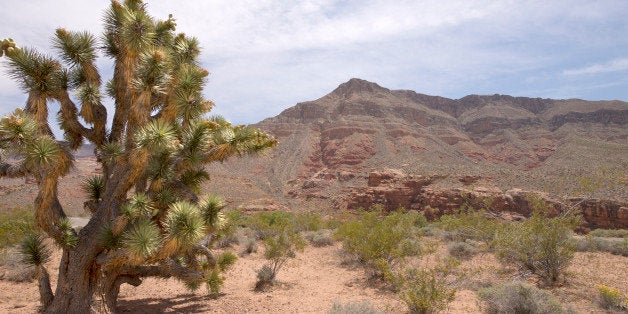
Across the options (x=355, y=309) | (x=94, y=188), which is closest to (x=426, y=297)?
(x=355, y=309)

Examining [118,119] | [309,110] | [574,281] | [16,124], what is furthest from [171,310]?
[309,110]

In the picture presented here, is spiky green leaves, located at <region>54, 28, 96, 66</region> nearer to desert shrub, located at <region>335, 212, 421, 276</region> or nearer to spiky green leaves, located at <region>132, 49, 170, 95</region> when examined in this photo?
spiky green leaves, located at <region>132, 49, 170, 95</region>

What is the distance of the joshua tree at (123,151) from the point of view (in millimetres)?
6613

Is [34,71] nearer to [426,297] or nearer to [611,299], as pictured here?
[426,297]

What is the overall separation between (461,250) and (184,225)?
537 inches

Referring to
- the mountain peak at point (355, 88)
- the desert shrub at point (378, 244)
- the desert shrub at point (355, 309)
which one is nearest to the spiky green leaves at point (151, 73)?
the desert shrub at point (355, 309)

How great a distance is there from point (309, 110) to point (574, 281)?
7962 centimetres

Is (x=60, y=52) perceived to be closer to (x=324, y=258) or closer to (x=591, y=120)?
(x=324, y=258)

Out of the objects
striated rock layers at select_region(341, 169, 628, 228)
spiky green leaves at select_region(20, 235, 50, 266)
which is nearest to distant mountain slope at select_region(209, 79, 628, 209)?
striated rock layers at select_region(341, 169, 628, 228)

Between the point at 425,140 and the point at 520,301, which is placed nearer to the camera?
the point at 520,301

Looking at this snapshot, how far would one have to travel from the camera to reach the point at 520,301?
786cm

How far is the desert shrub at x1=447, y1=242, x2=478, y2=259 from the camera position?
1634 centimetres

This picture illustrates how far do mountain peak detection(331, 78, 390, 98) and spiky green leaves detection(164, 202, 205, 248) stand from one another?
94.0m

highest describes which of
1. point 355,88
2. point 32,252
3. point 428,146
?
point 355,88
